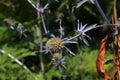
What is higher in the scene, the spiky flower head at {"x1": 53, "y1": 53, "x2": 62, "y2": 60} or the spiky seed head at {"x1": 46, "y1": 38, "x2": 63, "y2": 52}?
the spiky seed head at {"x1": 46, "y1": 38, "x2": 63, "y2": 52}

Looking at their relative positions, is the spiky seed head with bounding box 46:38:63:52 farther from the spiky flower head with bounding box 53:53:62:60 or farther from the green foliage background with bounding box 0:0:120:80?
the green foliage background with bounding box 0:0:120:80

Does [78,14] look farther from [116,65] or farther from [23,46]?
[116,65]

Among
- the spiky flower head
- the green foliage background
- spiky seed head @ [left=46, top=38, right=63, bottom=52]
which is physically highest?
the green foliage background

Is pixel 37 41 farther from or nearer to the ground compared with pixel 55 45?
farther from the ground

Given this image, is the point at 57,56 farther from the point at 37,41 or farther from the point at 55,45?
the point at 37,41

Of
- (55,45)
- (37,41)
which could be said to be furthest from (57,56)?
(37,41)

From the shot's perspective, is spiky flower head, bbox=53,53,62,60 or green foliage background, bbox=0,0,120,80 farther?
green foliage background, bbox=0,0,120,80

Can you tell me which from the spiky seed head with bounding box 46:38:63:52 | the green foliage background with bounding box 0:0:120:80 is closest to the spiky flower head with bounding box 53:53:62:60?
the spiky seed head with bounding box 46:38:63:52

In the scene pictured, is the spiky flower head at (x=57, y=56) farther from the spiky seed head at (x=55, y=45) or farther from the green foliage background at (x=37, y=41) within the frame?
the green foliage background at (x=37, y=41)

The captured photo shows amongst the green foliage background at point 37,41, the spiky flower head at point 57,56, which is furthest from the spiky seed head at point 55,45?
the green foliage background at point 37,41
